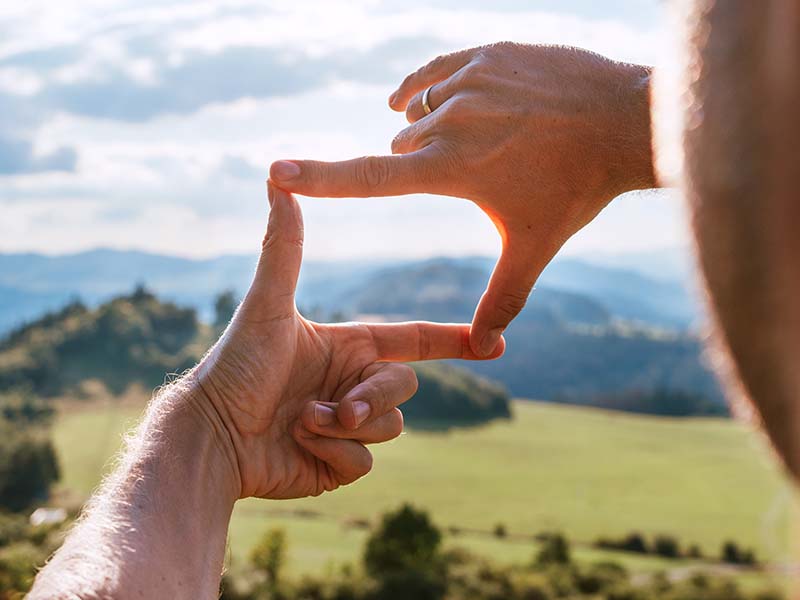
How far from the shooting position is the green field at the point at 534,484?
5975 centimetres

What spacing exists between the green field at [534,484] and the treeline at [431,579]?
431 cm

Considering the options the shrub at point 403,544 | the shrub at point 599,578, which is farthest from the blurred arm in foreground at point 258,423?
the shrub at point 599,578

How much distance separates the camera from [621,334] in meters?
125

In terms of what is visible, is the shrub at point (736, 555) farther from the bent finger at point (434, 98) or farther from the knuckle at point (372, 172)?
the knuckle at point (372, 172)

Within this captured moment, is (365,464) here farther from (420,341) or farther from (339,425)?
(420,341)

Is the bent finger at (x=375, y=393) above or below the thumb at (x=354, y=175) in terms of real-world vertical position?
below

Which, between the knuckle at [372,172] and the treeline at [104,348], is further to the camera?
the treeline at [104,348]

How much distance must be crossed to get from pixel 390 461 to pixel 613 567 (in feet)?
102

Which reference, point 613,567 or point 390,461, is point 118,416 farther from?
point 613,567

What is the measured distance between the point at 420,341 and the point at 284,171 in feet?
3.45

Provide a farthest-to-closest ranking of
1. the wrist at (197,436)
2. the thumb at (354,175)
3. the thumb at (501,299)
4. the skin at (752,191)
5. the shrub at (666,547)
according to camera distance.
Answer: the shrub at (666,547) < the thumb at (501,299) < the thumb at (354,175) < the wrist at (197,436) < the skin at (752,191)

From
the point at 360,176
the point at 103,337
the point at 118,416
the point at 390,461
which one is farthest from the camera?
the point at 103,337

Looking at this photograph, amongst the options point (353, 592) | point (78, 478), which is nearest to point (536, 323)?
point (78, 478)

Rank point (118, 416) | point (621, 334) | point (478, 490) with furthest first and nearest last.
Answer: point (621, 334) → point (118, 416) → point (478, 490)
